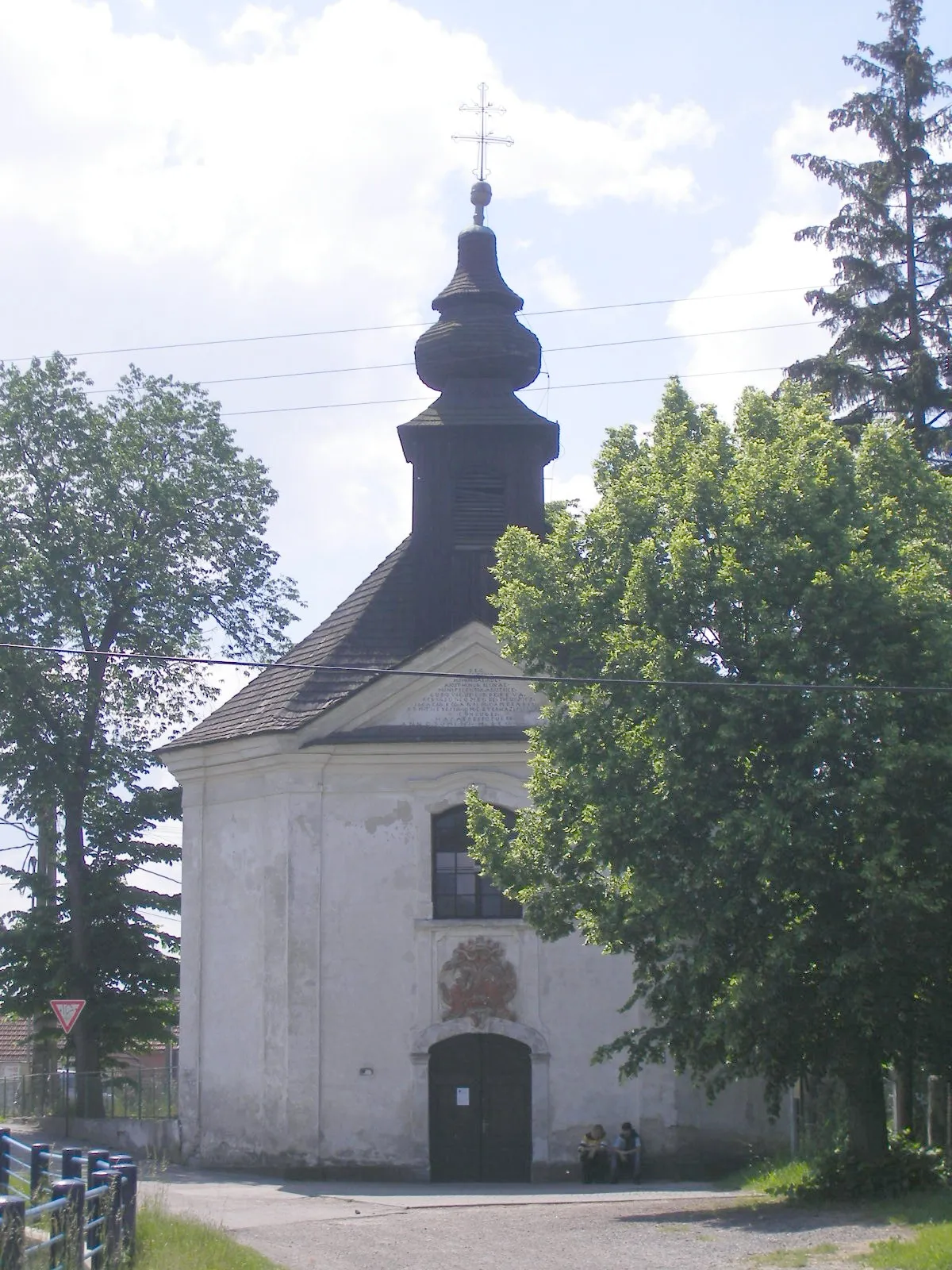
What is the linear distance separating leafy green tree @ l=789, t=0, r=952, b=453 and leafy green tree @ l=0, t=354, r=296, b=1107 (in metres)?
13.1

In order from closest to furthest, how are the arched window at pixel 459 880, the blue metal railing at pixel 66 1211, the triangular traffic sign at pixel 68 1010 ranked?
the blue metal railing at pixel 66 1211
the arched window at pixel 459 880
the triangular traffic sign at pixel 68 1010

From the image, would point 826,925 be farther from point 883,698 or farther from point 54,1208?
point 54,1208

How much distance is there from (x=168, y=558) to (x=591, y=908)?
1790cm

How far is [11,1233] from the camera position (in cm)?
977

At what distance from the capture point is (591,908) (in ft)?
63.2

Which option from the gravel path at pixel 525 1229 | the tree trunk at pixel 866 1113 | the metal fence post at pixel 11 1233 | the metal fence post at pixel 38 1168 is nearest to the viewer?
the metal fence post at pixel 11 1233

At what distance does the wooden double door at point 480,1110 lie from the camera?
2408 centimetres

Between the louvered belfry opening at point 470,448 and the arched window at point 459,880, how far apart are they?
3159mm

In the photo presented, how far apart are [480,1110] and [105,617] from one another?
46.6ft

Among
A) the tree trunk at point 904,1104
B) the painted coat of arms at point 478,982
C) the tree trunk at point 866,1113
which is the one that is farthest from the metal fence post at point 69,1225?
the painted coat of arms at point 478,982

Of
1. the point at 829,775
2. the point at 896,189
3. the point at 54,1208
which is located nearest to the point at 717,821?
the point at 829,775

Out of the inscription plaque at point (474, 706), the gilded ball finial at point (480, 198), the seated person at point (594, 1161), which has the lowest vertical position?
the seated person at point (594, 1161)

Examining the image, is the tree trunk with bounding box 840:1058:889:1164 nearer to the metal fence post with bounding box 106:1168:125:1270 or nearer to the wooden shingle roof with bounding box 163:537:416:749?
the metal fence post with bounding box 106:1168:125:1270

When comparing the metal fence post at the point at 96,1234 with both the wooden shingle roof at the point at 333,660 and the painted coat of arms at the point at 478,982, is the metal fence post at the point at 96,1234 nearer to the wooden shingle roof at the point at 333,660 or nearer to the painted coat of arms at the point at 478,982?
the painted coat of arms at the point at 478,982
